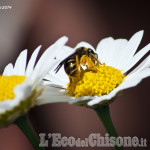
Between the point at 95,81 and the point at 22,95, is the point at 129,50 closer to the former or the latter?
the point at 95,81

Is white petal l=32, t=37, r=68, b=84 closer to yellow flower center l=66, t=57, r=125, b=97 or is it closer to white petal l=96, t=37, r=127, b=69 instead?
yellow flower center l=66, t=57, r=125, b=97

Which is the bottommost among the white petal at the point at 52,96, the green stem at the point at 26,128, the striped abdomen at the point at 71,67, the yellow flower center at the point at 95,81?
the green stem at the point at 26,128

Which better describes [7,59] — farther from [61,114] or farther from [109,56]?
[109,56]

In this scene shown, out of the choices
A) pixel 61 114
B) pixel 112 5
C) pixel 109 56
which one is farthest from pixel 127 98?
pixel 109 56

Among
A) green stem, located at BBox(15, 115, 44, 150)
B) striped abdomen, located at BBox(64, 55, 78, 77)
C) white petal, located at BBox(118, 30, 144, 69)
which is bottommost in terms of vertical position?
green stem, located at BBox(15, 115, 44, 150)

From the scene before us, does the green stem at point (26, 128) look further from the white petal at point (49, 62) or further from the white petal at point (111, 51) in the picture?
the white petal at point (111, 51)

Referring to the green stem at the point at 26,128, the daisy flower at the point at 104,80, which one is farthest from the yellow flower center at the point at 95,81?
the green stem at the point at 26,128

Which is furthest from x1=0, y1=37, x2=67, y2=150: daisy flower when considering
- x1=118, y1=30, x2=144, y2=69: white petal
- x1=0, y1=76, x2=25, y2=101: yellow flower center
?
x1=118, y1=30, x2=144, y2=69: white petal
